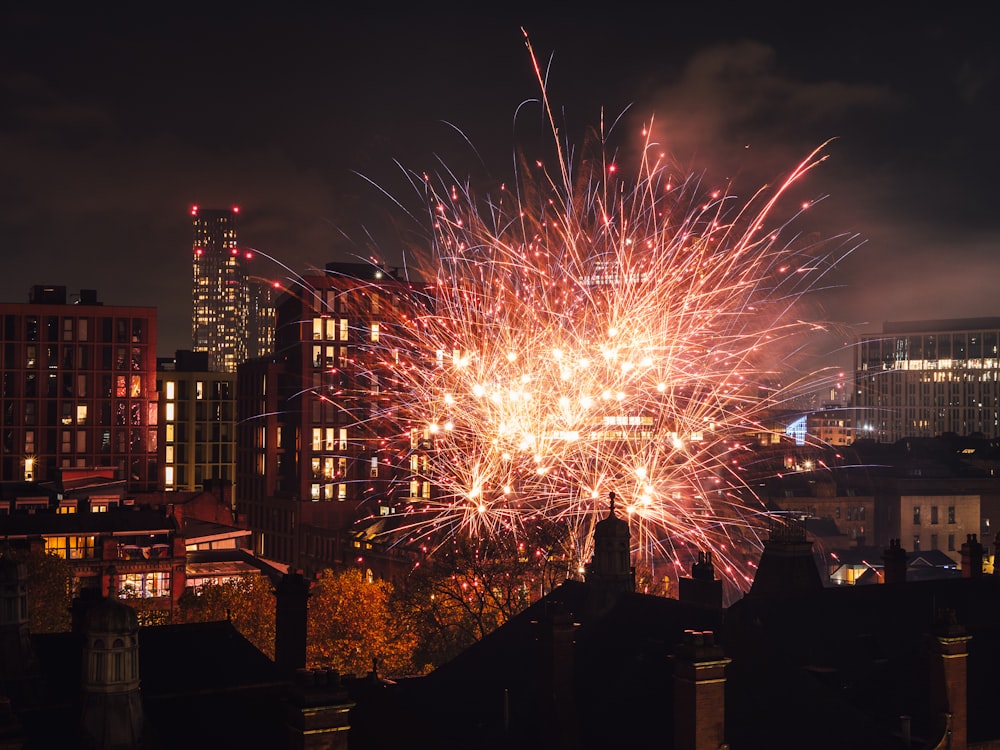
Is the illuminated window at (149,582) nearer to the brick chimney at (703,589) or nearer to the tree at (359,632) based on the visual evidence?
the tree at (359,632)

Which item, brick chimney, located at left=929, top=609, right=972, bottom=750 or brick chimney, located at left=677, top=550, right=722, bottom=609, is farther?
brick chimney, located at left=677, top=550, right=722, bottom=609

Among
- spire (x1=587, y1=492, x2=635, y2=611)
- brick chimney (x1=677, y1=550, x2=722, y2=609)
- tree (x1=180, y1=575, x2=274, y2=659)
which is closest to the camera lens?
spire (x1=587, y1=492, x2=635, y2=611)

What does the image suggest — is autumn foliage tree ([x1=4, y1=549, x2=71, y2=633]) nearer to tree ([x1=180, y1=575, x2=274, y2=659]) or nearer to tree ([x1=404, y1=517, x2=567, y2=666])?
tree ([x1=180, y1=575, x2=274, y2=659])

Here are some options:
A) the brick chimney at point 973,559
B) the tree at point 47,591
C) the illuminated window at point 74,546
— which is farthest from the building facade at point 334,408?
the brick chimney at point 973,559

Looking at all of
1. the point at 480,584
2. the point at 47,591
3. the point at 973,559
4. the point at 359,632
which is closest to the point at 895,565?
the point at 973,559

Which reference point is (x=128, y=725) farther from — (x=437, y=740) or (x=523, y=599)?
(x=523, y=599)

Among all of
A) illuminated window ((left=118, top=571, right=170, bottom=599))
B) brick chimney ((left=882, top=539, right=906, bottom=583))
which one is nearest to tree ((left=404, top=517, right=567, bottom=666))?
illuminated window ((left=118, top=571, right=170, bottom=599))
